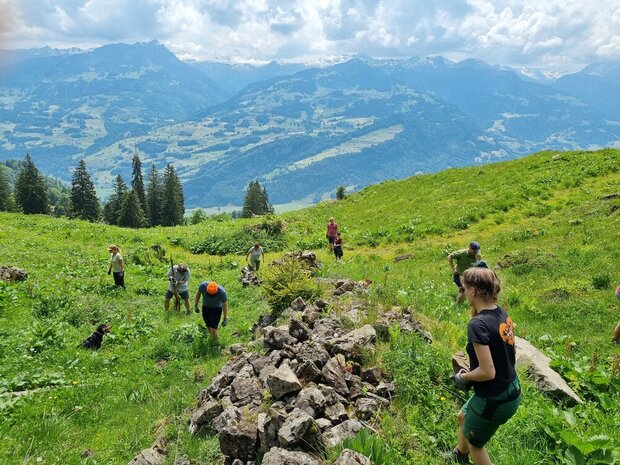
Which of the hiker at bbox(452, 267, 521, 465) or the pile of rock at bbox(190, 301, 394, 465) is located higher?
the hiker at bbox(452, 267, 521, 465)

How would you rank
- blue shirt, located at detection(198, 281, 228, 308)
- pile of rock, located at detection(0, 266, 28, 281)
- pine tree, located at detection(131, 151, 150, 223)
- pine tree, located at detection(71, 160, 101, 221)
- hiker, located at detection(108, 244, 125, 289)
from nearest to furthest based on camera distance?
blue shirt, located at detection(198, 281, 228, 308) < pile of rock, located at detection(0, 266, 28, 281) < hiker, located at detection(108, 244, 125, 289) < pine tree, located at detection(71, 160, 101, 221) < pine tree, located at detection(131, 151, 150, 223)

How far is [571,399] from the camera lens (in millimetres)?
7168

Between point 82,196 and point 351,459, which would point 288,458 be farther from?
point 82,196

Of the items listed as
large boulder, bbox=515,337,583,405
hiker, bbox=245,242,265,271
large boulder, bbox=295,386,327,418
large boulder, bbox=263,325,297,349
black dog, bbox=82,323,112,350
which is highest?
large boulder, bbox=295,386,327,418

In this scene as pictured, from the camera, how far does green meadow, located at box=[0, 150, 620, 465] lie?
6.65 metres

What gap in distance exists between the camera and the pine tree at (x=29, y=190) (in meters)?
71.6

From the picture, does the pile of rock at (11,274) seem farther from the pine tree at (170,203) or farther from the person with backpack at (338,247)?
the pine tree at (170,203)

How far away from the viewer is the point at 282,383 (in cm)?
716

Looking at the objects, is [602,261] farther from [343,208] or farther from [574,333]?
[343,208]

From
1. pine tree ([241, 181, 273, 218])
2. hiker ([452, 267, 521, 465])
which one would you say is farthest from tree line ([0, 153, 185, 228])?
hiker ([452, 267, 521, 465])

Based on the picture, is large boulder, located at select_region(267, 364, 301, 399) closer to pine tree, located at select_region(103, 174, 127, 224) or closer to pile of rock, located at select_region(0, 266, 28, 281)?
pile of rock, located at select_region(0, 266, 28, 281)

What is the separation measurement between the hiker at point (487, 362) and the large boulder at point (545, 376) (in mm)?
2994

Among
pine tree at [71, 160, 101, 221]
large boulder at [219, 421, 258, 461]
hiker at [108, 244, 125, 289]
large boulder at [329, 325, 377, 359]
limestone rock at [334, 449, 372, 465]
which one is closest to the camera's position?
limestone rock at [334, 449, 372, 465]

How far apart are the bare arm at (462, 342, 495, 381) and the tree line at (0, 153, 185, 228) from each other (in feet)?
249
